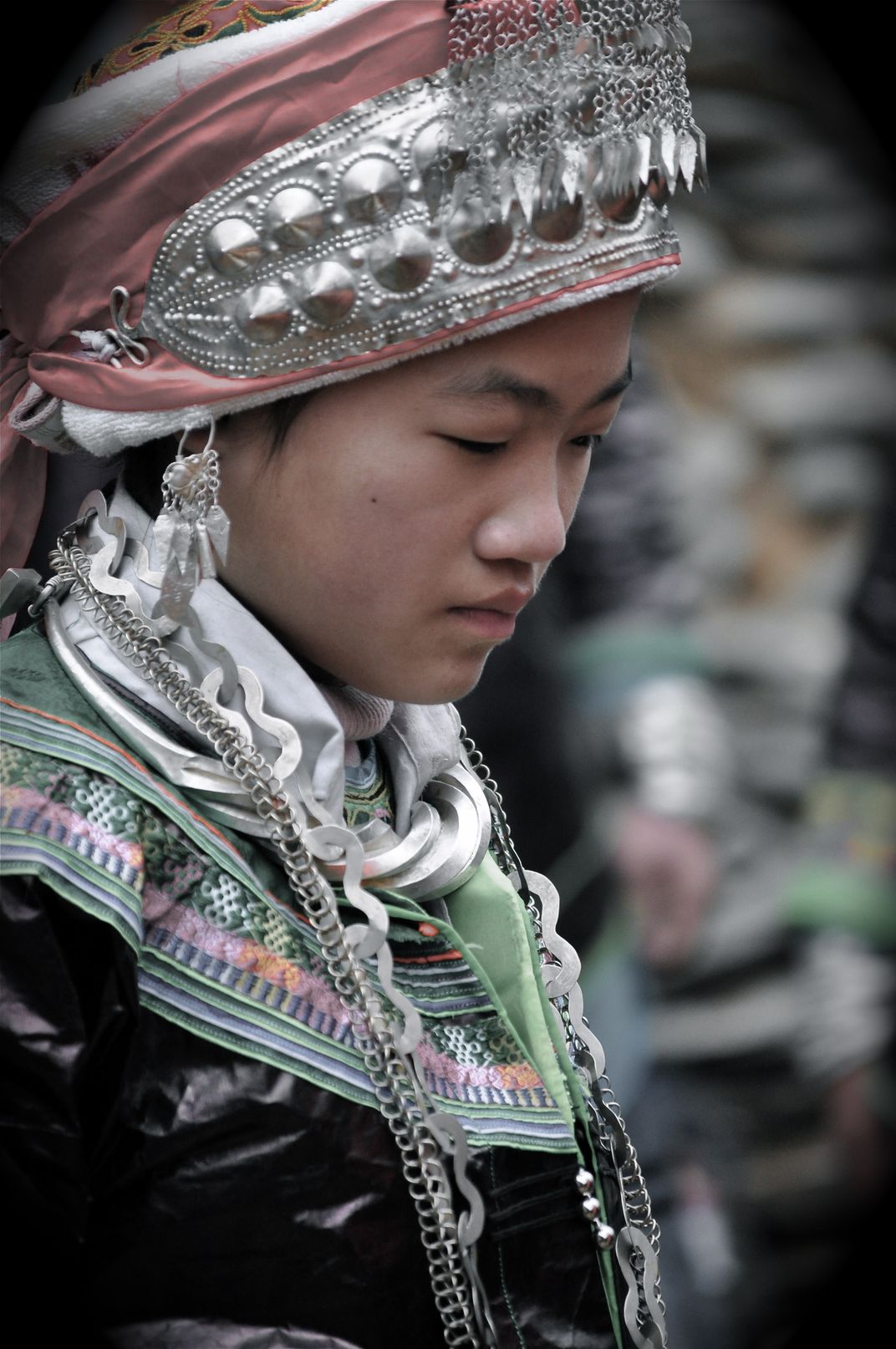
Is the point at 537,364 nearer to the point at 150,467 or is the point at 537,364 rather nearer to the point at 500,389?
the point at 500,389

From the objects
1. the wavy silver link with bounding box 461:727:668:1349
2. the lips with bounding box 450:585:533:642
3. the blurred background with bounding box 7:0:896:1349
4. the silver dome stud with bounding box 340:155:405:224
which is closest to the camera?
the silver dome stud with bounding box 340:155:405:224

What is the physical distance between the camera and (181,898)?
4.18ft

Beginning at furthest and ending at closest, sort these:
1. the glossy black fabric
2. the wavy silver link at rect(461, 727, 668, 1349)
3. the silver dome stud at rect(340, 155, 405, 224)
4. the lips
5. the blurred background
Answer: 1. the blurred background
2. the wavy silver link at rect(461, 727, 668, 1349)
3. the lips
4. the silver dome stud at rect(340, 155, 405, 224)
5. the glossy black fabric

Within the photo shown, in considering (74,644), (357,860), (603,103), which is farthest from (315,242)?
(357,860)

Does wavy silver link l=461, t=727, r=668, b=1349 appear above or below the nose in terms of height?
below

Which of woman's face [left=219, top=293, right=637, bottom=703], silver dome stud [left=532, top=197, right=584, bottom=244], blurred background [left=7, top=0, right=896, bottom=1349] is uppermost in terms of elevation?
silver dome stud [left=532, top=197, right=584, bottom=244]

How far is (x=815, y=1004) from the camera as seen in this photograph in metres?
2.64

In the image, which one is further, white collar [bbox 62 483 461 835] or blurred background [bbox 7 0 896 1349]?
blurred background [bbox 7 0 896 1349]

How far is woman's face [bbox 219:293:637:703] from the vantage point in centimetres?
130

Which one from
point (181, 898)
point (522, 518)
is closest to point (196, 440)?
point (522, 518)

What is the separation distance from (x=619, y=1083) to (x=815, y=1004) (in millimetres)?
381

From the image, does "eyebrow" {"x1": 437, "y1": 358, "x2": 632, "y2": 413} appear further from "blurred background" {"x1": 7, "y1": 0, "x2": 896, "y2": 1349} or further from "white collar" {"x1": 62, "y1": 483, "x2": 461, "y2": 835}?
"blurred background" {"x1": 7, "y1": 0, "x2": 896, "y2": 1349}

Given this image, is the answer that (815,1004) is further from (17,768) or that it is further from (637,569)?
(17,768)

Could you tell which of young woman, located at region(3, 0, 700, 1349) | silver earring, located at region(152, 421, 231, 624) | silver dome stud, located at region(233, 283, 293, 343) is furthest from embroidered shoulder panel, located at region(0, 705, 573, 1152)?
silver dome stud, located at region(233, 283, 293, 343)
